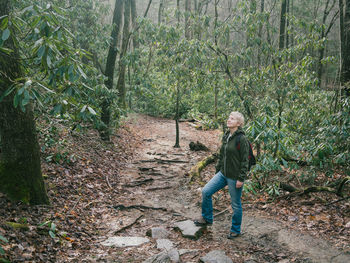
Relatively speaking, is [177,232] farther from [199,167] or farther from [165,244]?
[199,167]

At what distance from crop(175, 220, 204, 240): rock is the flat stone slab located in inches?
25.0

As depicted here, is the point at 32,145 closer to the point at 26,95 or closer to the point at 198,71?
the point at 26,95

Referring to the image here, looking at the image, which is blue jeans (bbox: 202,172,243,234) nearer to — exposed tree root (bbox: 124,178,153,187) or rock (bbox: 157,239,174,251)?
rock (bbox: 157,239,174,251)

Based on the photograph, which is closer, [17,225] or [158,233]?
[17,225]

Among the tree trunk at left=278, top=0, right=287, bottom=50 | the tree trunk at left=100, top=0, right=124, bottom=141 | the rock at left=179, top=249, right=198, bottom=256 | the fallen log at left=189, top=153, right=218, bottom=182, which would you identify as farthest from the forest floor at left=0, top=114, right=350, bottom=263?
the tree trunk at left=278, top=0, right=287, bottom=50

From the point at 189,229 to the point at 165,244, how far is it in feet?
1.87

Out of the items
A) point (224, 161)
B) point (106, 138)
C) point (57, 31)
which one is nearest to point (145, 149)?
point (106, 138)

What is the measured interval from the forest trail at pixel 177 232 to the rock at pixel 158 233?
0.09 metres

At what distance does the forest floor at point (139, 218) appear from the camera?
3.92 m

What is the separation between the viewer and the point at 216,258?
3807 mm

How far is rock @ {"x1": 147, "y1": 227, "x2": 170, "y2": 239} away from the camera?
471 centimetres

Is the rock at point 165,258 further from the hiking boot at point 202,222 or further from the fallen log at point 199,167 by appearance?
the fallen log at point 199,167

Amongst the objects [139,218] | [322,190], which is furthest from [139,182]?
[322,190]

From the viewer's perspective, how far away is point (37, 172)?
4516 millimetres
